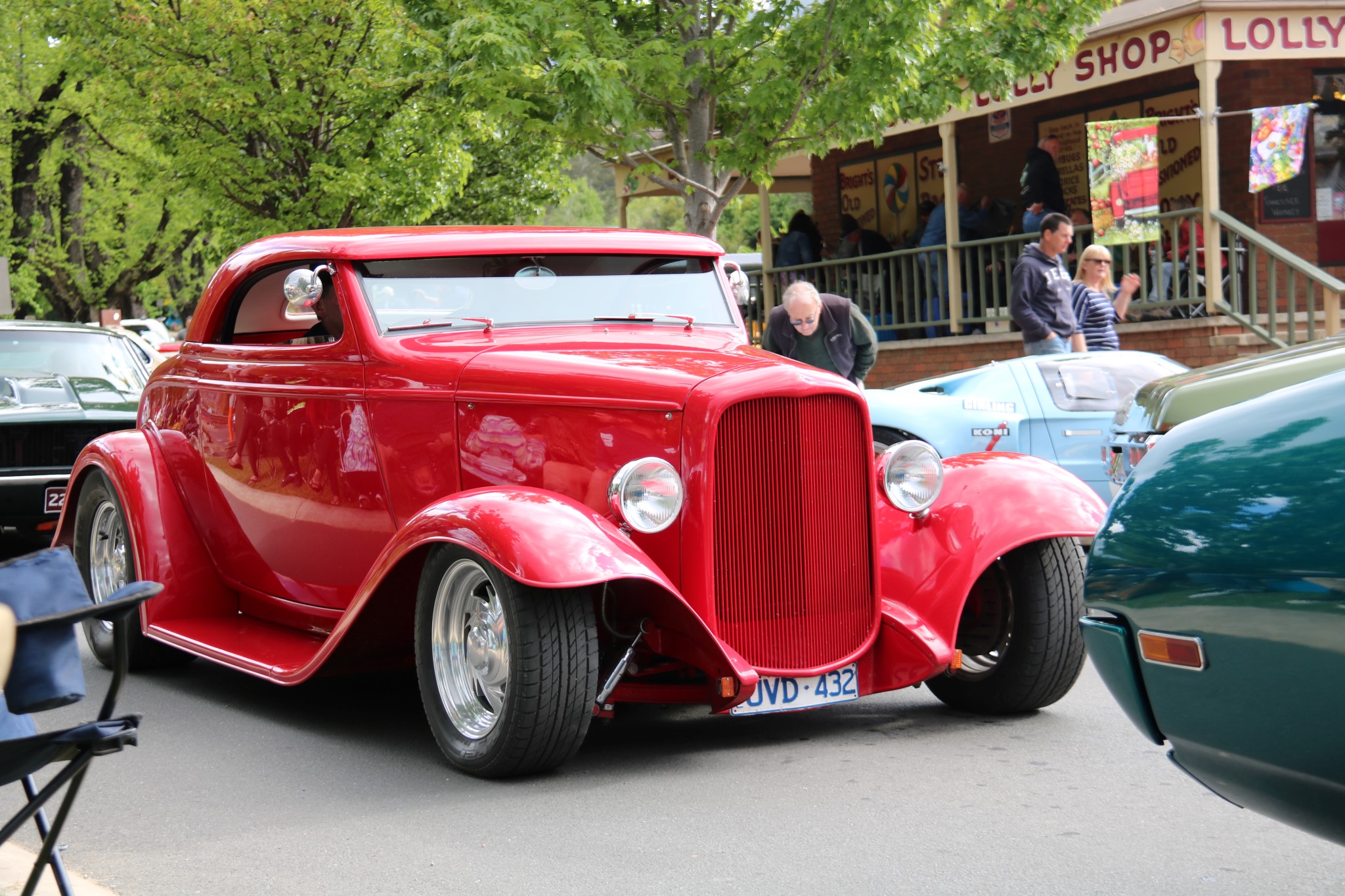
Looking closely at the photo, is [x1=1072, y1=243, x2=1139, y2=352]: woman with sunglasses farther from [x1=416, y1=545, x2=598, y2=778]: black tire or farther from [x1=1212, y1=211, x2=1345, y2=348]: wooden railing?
[x1=416, y1=545, x2=598, y2=778]: black tire

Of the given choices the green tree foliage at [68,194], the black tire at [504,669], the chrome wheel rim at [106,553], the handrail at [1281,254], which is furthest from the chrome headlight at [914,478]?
the green tree foliage at [68,194]

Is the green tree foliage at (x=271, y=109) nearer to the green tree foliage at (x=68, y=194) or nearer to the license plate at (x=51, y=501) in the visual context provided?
the green tree foliage at (x=68, y=194)

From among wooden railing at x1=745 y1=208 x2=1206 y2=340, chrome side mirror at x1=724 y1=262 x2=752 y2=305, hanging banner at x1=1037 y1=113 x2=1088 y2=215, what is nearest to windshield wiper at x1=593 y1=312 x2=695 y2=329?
chrome side mirror at x1=724 y1=262 x2=752 y2=305

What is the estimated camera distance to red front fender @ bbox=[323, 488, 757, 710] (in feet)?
14.7

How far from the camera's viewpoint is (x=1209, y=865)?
3830mm

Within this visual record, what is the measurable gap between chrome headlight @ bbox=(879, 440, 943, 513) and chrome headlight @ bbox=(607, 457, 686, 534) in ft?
3.10

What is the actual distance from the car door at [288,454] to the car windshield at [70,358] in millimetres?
3996

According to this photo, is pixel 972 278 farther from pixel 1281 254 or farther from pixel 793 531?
pixel 793 531

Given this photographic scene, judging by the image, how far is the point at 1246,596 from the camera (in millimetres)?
2617

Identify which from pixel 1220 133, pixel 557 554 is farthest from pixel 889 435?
pixel 1220 133

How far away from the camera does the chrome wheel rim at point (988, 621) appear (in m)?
5.63

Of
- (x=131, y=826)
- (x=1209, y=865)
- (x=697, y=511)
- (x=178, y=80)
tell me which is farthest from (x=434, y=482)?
(x=178, y=80)

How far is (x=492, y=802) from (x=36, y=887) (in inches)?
53.7

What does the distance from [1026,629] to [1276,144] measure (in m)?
11.0
